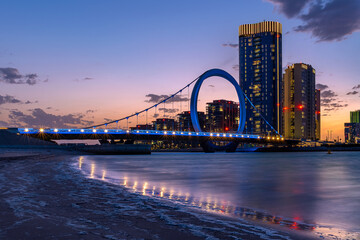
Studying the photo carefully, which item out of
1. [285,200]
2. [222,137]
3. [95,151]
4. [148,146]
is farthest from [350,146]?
[285,200]

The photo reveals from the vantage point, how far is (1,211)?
26.6 ft

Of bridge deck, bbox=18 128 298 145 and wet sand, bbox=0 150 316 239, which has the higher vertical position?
bridge deck, bbox=18 128 298 145

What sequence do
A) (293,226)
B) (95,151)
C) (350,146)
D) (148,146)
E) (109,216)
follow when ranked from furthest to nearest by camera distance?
(350,146) < (148,146) < (95,151) < (109,216) < (293,226)

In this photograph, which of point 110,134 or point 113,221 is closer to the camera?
point 113,221

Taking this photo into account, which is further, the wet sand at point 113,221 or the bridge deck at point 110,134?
the bridge deck at point 110,134

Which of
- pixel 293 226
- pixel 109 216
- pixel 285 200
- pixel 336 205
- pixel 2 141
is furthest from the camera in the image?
pixel 2 141

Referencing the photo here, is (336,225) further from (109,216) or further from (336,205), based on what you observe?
(109,216)

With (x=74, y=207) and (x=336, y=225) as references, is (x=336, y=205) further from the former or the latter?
(x=74, y=207)

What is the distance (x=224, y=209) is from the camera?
9.38m

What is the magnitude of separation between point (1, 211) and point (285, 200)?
8108 millimetres

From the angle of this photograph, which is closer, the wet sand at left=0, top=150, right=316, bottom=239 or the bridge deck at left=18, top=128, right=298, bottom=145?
the wet sand at left=0, top=150, right=316, bottom=239

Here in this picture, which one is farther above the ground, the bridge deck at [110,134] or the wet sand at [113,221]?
the bridge deck at [110,134]

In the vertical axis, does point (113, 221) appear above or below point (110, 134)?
below

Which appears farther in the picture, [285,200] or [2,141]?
[2,141]
